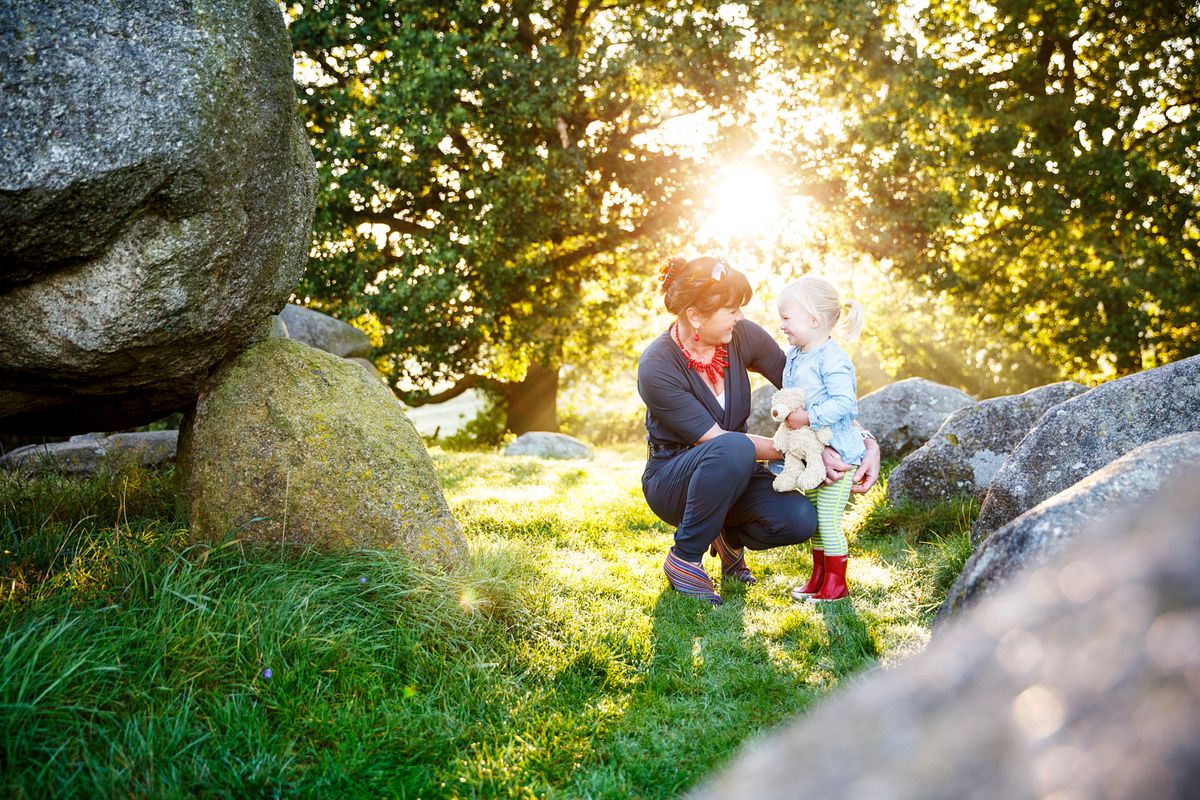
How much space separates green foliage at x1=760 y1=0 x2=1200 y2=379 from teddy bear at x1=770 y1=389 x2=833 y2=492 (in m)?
9.04

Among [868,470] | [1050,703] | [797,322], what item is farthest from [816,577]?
[1050,703]

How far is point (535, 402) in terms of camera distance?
1842cm

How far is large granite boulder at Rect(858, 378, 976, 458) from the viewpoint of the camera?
8.87 metres

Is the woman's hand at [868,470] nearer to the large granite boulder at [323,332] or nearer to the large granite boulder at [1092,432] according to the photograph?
the large granite boulder at [1092,432]

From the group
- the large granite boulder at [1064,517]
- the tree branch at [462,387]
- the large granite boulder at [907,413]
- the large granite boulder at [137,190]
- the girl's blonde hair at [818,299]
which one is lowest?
the tree branch at [462,387]

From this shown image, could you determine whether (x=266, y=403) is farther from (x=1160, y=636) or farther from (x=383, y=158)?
(x=383, y=158)

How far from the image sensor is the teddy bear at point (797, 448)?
4.93 m

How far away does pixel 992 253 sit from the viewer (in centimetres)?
1694

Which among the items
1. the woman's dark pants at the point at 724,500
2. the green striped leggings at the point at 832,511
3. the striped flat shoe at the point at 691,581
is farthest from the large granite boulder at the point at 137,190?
the green striped leggings at the point at 832,511

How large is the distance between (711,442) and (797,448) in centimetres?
54

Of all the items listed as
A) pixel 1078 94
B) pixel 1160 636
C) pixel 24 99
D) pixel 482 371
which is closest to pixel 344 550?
pixel 24 99

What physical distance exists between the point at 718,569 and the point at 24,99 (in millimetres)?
4762

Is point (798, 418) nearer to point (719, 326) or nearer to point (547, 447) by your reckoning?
point (719, 326)

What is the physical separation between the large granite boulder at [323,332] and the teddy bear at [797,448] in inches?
347
